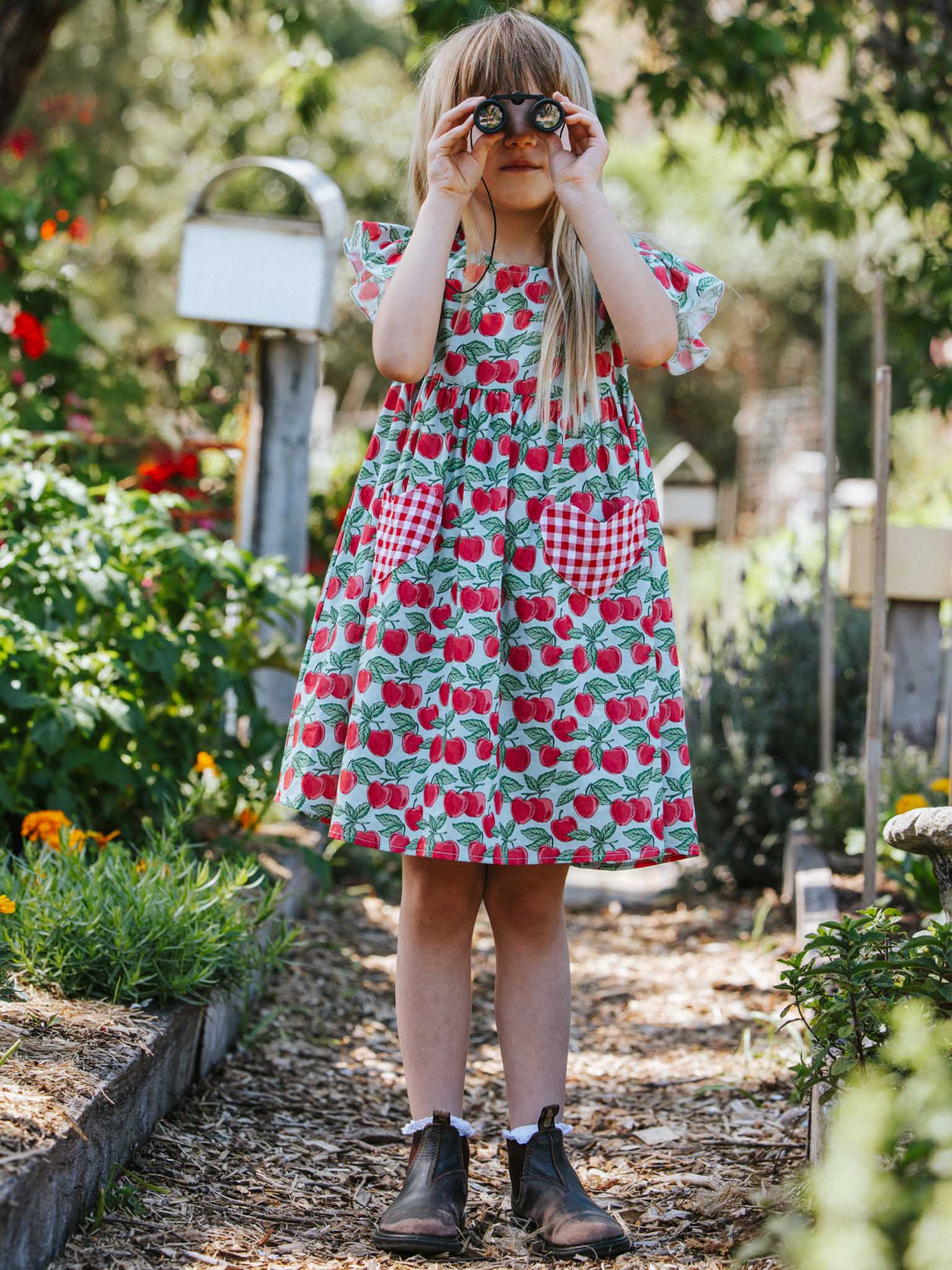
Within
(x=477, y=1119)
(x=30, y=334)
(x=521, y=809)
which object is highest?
(x=30, y=334)

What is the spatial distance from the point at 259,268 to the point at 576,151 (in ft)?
6.58

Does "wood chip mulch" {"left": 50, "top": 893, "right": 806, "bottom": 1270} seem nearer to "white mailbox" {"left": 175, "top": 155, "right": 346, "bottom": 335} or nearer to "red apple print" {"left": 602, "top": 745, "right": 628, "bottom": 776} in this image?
"red apple print" {"left": 602, "top": 745, "right": 628, "bottom": 776}

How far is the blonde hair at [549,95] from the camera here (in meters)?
1.76

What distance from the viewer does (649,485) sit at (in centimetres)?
184

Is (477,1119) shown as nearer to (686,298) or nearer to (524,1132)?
(524,1132)

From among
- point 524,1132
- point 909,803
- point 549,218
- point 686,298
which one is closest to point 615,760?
point 524,1132

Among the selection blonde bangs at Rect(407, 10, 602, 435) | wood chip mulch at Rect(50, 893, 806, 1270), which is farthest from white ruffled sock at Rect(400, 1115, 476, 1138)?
blonde bangs at Rect(407, 10, 602, 435)

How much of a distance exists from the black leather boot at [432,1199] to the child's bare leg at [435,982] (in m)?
0.04

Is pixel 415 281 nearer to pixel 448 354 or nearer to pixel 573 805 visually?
pixel 448 354

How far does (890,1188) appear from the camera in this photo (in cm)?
90

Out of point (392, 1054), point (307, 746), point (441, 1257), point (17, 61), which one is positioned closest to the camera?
point (441, 1257)

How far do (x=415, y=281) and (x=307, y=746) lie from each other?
613 mm

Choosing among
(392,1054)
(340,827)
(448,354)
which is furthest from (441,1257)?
(448,354)

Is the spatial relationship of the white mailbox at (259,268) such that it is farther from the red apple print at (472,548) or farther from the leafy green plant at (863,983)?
the leafy green plant at (863,983)
